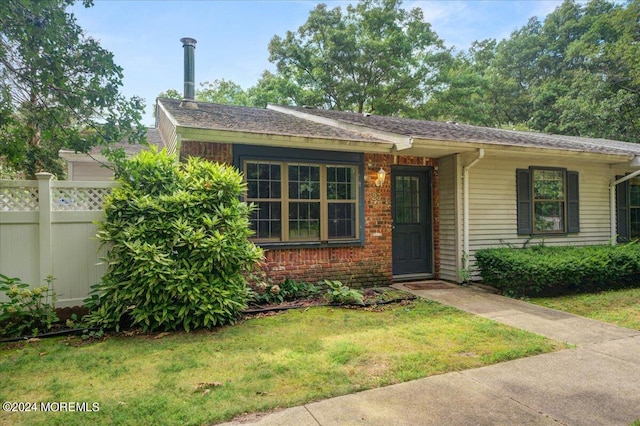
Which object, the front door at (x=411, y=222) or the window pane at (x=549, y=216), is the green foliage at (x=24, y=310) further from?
the window pane at (x=549, y=216)

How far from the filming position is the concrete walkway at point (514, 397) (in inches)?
96.6

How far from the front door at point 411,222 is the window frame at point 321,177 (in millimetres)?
1015

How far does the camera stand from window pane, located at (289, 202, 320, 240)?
618cm

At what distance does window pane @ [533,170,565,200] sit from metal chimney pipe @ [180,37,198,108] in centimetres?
745

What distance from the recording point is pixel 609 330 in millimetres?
4461

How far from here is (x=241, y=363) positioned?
11.1 ft

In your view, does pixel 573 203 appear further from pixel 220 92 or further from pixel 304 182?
pixel 220 92

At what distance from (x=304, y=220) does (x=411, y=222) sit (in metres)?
2.44

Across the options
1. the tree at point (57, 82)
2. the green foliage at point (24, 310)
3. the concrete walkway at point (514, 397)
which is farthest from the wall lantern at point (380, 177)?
the green foliage at point (24, 310)

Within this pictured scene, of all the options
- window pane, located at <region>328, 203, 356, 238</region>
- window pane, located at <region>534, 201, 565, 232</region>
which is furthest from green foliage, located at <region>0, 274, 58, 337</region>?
window pane, located at <region>534, 201, 565, 232</region>

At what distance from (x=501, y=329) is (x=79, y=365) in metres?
4.43

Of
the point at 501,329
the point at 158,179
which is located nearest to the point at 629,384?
the point at 501,329

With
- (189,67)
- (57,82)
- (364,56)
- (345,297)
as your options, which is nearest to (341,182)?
(345,297)

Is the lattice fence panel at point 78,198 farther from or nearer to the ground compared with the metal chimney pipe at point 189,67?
nearer to the ground
